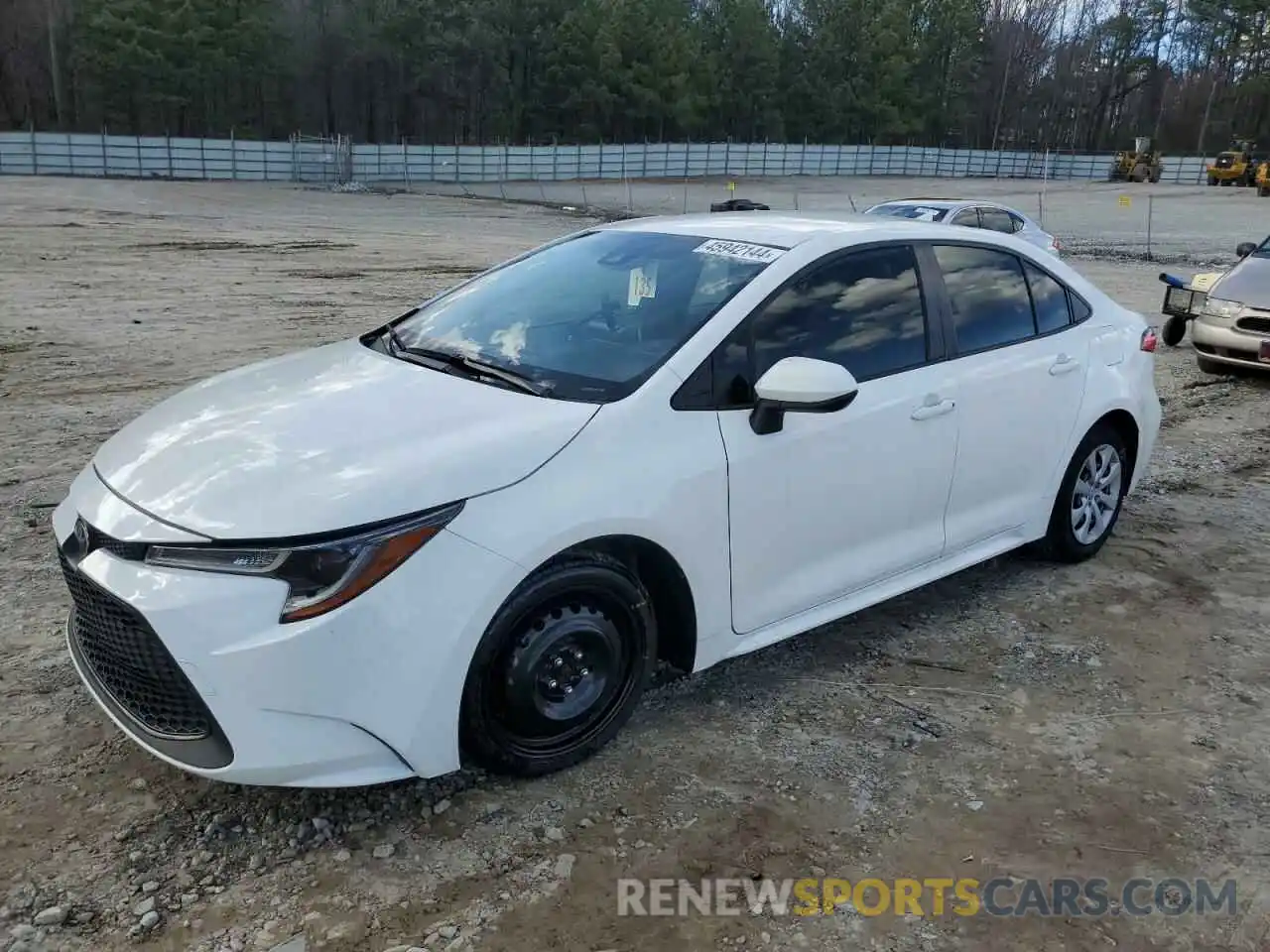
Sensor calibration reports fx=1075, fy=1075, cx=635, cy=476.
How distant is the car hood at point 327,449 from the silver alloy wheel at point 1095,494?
9.29ft

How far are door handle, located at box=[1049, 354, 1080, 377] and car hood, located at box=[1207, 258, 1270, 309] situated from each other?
20.3 feet

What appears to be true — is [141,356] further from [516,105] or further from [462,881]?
[516,105]

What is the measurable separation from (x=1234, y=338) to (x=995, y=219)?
268 inches

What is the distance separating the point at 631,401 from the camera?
3.28 meters

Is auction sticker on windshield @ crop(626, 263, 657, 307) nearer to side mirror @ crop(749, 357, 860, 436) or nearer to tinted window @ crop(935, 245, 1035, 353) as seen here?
side mirror @ crop(749, 357, 860, 436)

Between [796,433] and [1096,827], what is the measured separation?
1.49m

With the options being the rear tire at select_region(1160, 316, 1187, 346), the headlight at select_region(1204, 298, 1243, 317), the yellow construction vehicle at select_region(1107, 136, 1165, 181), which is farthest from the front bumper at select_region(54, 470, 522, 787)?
the yellow construction vehicle at select_region(1107, 136, 1165, 181)

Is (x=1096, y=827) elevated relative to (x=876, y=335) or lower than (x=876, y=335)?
lower

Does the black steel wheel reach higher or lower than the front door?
lower

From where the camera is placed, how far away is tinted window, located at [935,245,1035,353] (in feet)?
14.2

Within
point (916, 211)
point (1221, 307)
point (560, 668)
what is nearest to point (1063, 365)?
point (560, 668)

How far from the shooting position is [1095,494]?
5109 millimetres

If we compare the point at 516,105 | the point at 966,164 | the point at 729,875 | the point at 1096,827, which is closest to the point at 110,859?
the point at 729,875

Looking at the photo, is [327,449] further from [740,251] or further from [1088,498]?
[1088,498]
